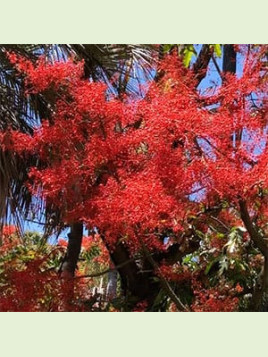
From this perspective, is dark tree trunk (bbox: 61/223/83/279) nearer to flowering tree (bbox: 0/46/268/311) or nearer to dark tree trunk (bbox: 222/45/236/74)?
flowering tree (bbox: 0/46/268/311)

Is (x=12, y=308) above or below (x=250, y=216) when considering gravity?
below

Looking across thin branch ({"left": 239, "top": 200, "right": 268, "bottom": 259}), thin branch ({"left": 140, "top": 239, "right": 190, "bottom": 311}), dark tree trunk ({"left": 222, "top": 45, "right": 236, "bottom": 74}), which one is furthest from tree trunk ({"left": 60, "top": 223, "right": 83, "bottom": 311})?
dark tree trunk ({"left": 222, "top": 45, "right": 236, "bottom": 74})

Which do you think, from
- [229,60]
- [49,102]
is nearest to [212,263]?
[229,60]

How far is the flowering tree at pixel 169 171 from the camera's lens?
2648 mm

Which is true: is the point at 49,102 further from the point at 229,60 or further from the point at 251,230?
the point at 251,230

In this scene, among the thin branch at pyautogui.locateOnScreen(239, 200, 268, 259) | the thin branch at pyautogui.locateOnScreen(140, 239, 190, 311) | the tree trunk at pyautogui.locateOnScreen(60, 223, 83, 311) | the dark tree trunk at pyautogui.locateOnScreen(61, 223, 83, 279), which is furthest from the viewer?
the dark tree trunk at pyautogui.locateOnScreen(61, 223, 83, 279)

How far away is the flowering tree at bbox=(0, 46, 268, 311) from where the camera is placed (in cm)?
265

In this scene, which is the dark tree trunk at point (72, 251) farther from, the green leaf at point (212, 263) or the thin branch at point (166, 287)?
the green leaf at point (212, 263)

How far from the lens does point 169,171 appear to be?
2.69 meters

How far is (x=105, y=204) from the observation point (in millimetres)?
2684
